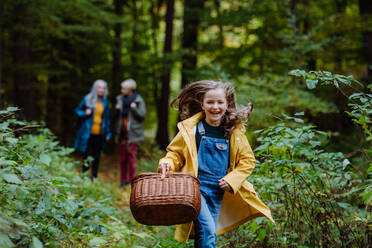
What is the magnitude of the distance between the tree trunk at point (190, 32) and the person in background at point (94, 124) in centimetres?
461

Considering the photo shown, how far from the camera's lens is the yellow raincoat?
3.29 meters

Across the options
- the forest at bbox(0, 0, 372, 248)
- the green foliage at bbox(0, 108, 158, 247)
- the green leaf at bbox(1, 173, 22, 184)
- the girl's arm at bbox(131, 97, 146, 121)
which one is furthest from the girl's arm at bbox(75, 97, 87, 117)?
the green leaf at bbox(1, 173, 22, 184)

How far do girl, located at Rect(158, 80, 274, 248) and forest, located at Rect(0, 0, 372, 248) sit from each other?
35 cm

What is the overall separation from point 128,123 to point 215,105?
4.75m

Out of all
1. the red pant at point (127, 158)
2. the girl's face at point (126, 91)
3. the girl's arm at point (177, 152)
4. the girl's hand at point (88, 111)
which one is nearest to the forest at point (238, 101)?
the red pant at point (127, 158)

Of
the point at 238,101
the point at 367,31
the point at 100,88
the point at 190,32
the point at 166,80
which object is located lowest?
the point at 238,101

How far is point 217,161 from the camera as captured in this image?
3.44m

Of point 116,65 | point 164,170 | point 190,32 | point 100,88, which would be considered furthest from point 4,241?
point 190,32

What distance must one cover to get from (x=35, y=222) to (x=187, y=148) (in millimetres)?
1492

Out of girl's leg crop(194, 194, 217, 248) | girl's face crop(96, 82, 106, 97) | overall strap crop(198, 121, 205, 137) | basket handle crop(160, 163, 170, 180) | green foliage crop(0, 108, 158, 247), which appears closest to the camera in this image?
green foliage crop(0, 108, 158, 247)

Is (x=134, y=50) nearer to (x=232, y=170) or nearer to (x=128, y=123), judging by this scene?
(x=128, y=123)

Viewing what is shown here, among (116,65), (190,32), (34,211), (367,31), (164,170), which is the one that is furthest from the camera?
(190,32)

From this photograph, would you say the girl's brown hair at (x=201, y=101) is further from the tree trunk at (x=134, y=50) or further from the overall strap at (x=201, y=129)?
the tree trunk at (x=134, y=50)

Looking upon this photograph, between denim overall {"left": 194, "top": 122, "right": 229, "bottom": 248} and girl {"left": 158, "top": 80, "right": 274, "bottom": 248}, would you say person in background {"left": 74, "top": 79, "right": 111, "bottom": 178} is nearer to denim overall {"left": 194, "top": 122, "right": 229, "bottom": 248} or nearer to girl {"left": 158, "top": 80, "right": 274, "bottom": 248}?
girl {"left": 158, "top": 80, "right": 274, "bottom": 248}
